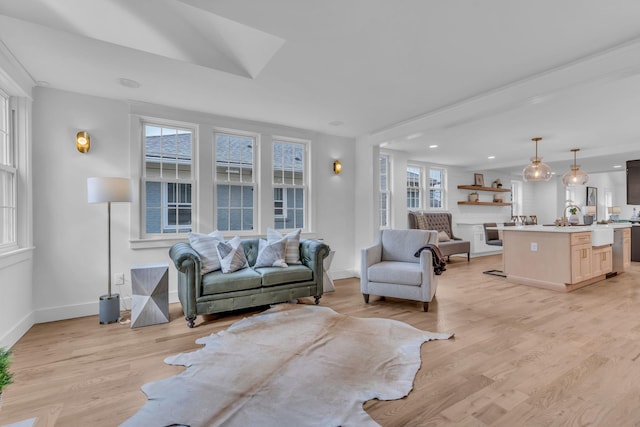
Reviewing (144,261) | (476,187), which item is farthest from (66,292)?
Answer: (476,187)

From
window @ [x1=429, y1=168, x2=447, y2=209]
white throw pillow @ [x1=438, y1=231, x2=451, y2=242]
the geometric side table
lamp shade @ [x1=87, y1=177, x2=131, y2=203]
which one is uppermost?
window @ [x1=429, y1=168, x2=447, y2=209]

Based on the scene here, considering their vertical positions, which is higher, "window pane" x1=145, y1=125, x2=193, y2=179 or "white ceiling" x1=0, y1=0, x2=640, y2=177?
"white ceiling" x1=0, y1=0, x2=640, y2=177

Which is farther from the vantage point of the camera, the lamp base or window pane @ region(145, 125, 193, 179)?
window pane @ region(145, 125, 193, 179)

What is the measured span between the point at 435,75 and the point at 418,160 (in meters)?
4.35

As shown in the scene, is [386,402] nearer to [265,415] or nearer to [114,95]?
[265,415]

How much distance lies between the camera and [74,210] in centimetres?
335

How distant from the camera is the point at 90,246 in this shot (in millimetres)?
3418

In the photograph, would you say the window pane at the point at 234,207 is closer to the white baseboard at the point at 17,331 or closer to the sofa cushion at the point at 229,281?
the sofa cushion at the point at 229,281

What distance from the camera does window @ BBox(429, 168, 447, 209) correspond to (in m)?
7.57

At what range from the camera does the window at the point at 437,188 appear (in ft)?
24.8

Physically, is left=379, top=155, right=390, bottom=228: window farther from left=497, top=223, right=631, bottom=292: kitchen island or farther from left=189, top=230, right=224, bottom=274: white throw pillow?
left=189, top=230, right=224, bottom=274: white throw pillow

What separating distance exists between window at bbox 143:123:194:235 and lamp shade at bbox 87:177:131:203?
64 cm

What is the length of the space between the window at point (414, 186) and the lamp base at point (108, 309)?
19.4 ft

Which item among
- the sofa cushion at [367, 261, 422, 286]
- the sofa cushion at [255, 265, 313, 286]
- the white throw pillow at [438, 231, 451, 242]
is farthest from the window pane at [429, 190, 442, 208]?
the sofa cushion at [255, 265, 313, 286]
